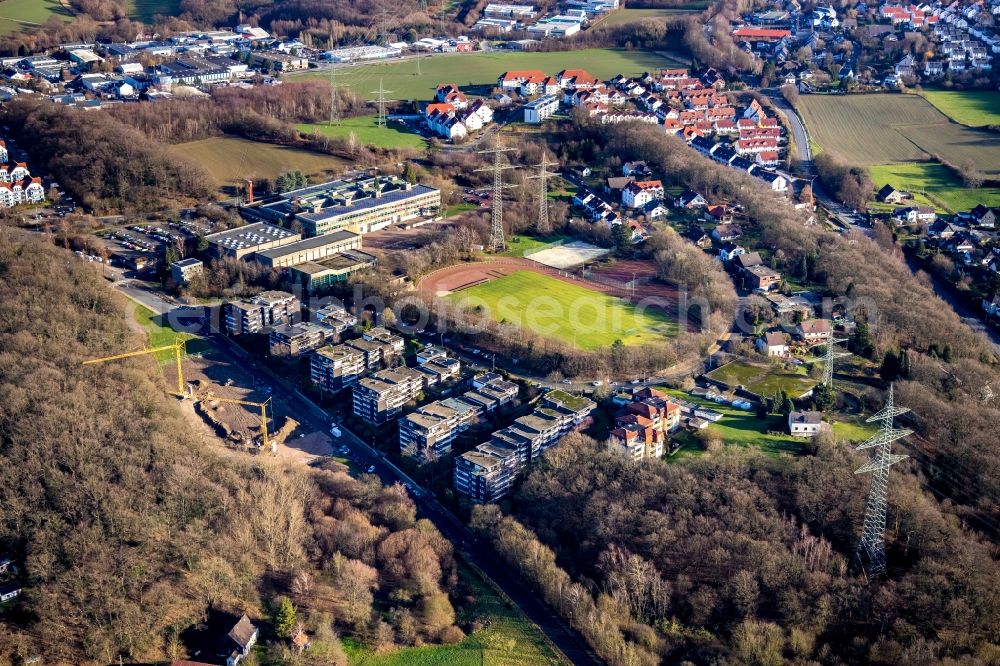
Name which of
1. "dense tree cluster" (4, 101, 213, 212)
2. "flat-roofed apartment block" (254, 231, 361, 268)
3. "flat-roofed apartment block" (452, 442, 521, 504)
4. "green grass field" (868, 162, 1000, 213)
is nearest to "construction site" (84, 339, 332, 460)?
"flat-roofed apartment block" (452, 442, 521, 504)

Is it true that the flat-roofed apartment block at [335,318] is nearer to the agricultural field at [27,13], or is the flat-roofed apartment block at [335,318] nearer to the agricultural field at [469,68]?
the agricultural field at [469,68]

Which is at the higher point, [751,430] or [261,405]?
[751,430]

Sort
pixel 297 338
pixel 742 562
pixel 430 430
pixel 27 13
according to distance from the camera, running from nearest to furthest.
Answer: pixel 742 562
pixel 430 430
pixel 297 338
pixel 27 13

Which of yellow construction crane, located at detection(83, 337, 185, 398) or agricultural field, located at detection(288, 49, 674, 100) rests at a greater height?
agricultural field, located at detection(288, 49, 674, 100)

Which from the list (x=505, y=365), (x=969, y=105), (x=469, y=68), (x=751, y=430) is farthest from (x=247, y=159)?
(x=969, y=105)

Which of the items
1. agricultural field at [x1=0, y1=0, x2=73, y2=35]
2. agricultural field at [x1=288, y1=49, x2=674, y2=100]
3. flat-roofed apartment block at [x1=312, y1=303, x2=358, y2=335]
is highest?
agricultural field at [x1=0, y1=0, x2=73, y2=35]

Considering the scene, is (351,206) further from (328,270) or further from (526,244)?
(526,244)

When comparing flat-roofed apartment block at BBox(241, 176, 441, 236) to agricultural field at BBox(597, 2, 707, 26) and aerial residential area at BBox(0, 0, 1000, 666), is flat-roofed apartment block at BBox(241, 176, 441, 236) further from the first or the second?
agricultural field at BBox(597, 2, 707, 26)

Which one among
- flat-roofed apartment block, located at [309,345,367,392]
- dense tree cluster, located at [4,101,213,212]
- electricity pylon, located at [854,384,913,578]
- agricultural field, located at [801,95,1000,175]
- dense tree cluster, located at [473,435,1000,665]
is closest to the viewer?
dense tree cluster, located at [473,435,1000,665]
